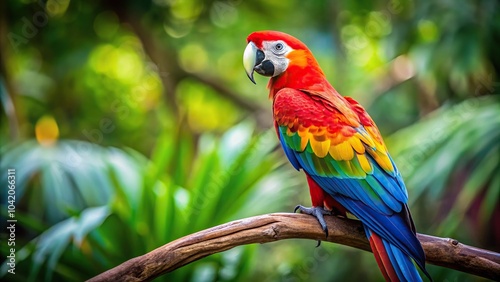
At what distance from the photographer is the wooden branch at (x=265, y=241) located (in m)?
1.19

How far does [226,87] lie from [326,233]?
1825 millimetres

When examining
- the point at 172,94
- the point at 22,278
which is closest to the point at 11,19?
the point at 172,94

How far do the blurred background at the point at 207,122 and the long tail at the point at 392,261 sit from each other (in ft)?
2.30

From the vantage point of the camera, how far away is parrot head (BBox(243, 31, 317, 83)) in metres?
1.45

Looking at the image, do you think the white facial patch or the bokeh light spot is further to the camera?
the bokeh light spot

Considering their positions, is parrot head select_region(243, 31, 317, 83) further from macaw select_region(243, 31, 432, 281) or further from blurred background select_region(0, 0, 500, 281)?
blurred background select_region(0, 0, 500, 281)

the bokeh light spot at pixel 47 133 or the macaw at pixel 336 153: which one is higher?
the macaw at pixel 336 153

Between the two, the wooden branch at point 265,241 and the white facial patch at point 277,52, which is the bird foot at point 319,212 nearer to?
the wooden branch at point 265,241

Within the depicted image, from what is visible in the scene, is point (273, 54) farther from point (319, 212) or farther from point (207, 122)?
point (207, 122)

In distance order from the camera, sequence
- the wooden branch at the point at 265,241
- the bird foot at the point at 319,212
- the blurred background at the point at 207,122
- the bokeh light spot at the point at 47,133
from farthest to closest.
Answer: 1. the bokeh light spot at the point at 47,133
2. the blurred background at the point at 207,122
3. the bird foot at the point at 319,212
4. the wooden branch at the point at 265,241

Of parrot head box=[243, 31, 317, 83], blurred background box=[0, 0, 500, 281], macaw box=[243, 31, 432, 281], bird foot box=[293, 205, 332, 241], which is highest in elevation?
parrot head box=[243, 31, 317, 83]

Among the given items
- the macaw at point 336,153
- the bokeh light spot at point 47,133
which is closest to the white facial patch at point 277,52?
the macaw at point 336,153

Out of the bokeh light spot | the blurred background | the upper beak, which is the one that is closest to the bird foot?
the upper beak

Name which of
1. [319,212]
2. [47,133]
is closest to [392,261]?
[319,212]
